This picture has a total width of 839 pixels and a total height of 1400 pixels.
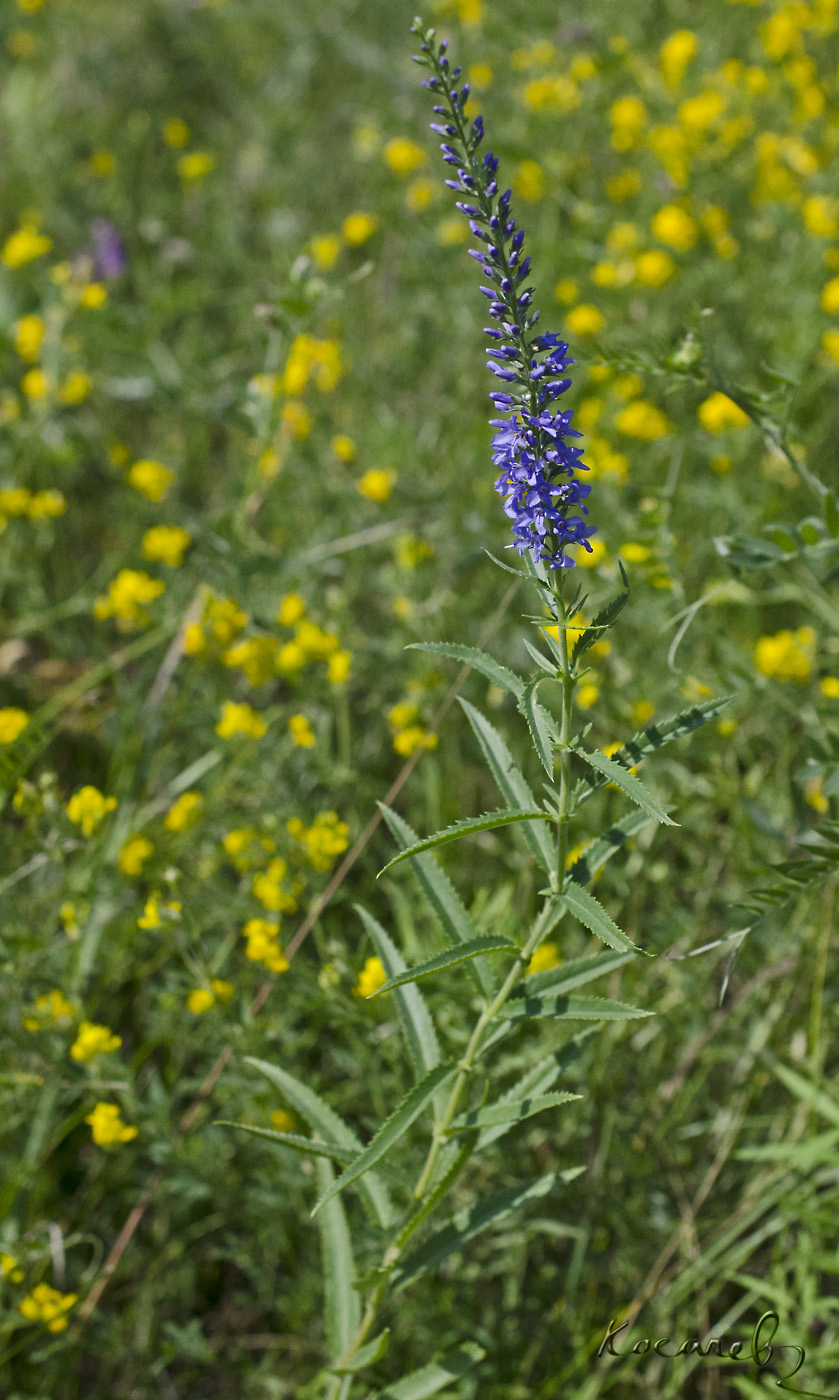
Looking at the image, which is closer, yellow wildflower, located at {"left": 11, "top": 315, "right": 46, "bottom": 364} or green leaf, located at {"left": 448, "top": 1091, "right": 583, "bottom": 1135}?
green leaf, located at {"left": 448, "top": 1091, "right": 583, "bottom": 1135}

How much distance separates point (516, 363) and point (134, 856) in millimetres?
1726

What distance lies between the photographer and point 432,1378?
5.60 ft

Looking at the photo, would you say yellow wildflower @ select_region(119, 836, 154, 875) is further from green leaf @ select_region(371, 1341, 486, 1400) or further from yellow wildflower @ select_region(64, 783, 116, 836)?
green leaf @ select_region(371, 1341, 486, 1400)

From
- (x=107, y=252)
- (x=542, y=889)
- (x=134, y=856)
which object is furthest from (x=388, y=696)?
(x=107, y=252)

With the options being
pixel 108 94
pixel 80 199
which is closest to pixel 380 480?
pixel 80 199

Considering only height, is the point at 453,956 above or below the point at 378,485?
below

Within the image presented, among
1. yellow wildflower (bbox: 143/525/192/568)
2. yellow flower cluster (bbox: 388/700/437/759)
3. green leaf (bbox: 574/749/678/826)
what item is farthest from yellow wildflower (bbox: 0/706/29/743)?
green leaf (bbox: 574/749/678/826)

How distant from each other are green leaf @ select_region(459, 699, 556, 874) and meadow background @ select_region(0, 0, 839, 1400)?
40 centimetres

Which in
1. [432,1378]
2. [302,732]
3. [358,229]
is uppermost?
[358,229]

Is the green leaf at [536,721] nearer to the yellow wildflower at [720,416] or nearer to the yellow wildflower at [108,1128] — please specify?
the yellow wildflower at [108,1128]

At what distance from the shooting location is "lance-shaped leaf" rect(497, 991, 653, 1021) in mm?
1538

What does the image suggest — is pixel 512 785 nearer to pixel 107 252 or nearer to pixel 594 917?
pixel 594 917

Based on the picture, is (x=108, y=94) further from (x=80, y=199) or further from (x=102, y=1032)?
(x=102, y=1032)

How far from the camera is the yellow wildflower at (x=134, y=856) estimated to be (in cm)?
259
